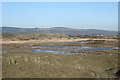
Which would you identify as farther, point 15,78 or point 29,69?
point 29,69

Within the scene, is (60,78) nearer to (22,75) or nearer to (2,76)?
(22,75)

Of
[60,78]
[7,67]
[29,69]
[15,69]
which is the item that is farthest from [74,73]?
[7,67]

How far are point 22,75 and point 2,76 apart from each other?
161 centimetres

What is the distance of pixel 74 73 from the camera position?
42.4 ft

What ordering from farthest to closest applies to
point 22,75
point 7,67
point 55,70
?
point 7,67 < point 55,70 < point 22,75

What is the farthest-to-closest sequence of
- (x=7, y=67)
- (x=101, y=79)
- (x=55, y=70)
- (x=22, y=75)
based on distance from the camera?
(x=7, y=67) < (x=55, y=70) < (x=22, y=75) < (x=101, y=79)

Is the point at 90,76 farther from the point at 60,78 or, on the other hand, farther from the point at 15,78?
the point at 15,78

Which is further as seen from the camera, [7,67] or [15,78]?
[7,67]

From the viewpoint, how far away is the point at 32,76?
12367mm

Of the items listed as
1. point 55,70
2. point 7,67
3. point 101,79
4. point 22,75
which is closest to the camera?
point 101,79

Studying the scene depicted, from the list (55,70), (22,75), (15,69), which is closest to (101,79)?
(55,70)

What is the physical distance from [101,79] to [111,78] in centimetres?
91

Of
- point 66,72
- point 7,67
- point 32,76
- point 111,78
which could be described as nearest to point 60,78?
point 66,72

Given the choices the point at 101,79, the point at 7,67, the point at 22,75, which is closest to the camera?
the point at 101,79
